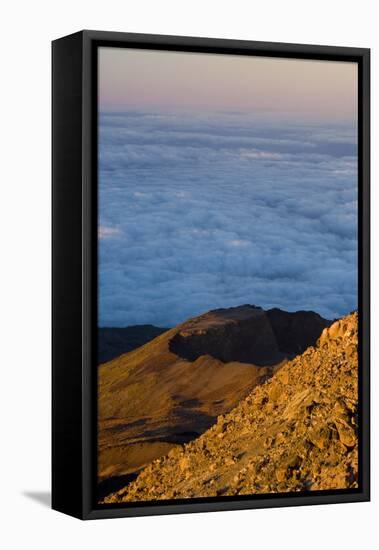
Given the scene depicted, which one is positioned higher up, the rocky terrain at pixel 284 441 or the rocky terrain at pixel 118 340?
the rocky terrain at pixel 118 340

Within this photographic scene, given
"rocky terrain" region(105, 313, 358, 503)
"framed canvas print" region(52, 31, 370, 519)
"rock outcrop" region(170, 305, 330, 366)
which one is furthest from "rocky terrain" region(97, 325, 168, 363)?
"rocky terrain" region(105, 313, 358, 503)

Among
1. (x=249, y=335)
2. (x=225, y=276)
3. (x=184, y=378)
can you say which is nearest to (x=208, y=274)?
(x=225, y=276)

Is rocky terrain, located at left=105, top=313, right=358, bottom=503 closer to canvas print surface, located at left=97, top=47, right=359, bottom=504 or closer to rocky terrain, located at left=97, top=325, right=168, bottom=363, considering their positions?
canvas print surface, located at left=97, top=47, right=359, bottom=504

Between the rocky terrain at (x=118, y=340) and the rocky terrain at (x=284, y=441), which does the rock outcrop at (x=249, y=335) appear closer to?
the rocky terrain at (x=284, y=441)

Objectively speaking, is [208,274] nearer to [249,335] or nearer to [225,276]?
[225,276]

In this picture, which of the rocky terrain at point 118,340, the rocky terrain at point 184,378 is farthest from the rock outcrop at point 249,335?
the rocky terrain at point 118,340

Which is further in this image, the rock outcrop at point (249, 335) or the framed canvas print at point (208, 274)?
the rock outcrop at point (249, 335)

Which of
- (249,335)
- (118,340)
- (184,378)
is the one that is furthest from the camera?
(249,335)
